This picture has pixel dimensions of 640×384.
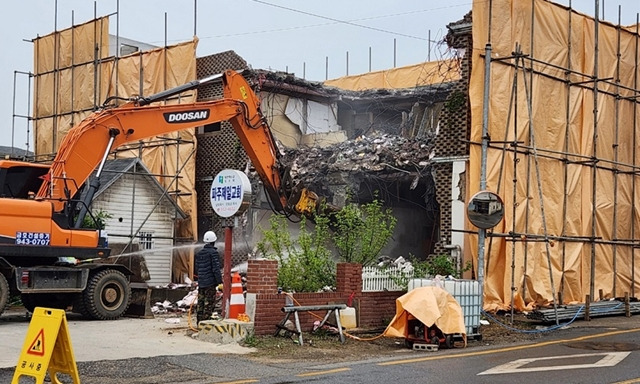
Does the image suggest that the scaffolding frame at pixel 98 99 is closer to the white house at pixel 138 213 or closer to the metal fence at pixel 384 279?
the white house at pixel 138 213

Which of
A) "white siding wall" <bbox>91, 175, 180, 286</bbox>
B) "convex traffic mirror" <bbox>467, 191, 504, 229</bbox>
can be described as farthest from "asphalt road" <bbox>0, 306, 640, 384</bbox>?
"white siding wall" <bbox>91, 175, 180, 286</bbox>

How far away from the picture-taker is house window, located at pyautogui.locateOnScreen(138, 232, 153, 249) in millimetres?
25672

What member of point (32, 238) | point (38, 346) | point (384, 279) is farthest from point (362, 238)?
point (38, 346)

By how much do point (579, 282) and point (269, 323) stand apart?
9.65 m

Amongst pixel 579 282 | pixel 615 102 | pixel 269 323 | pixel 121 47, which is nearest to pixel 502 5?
pixel 615 102

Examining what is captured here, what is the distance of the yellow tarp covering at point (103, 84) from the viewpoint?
27.5 metres

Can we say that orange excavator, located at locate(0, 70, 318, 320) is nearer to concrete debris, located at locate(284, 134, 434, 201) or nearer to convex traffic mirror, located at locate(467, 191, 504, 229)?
concrete debris, located at locate(284, 134, 434, 201)

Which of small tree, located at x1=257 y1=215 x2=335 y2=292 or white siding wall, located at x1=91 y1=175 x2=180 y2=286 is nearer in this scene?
small tree, located at x1=257 y1=215 x2=335 y2=292

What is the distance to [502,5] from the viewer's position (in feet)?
63.3

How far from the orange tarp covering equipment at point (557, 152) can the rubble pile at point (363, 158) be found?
11.1 ft

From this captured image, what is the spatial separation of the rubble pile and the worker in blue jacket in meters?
8.66

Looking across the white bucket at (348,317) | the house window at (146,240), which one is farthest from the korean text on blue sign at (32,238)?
the house window at (146,240)

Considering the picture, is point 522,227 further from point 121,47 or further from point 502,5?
point 121,47

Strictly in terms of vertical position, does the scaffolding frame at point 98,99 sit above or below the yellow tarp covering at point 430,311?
above
